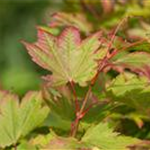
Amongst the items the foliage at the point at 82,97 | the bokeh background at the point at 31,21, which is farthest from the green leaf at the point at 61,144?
the bokeh background at the point at 31,21

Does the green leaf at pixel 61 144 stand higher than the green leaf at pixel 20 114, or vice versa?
the green leaf at pixel 20 114

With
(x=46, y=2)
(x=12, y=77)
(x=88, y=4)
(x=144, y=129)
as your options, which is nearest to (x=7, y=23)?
(x=46, y=2)

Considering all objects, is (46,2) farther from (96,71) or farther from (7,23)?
(96,71)

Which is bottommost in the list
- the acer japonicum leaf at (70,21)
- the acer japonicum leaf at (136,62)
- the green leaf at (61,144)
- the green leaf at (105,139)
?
the green leaf at (105,139)

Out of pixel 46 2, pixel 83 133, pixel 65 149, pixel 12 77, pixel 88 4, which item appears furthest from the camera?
pixel 46 2

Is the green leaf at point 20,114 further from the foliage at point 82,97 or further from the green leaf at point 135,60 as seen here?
the green leaf at point 135,60

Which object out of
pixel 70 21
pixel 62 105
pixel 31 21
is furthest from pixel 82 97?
pixel 31 21
